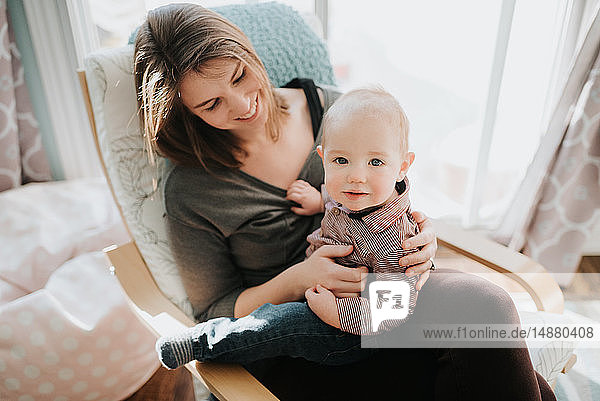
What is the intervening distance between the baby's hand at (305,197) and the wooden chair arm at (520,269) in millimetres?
338

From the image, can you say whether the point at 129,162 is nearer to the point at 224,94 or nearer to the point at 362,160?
the point at 224,94

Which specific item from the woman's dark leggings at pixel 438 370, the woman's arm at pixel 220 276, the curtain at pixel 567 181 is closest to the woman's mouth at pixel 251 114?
the woman's arm at pixel 220 276

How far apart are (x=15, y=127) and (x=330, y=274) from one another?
128 cm

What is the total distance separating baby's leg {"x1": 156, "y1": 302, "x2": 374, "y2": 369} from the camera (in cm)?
83

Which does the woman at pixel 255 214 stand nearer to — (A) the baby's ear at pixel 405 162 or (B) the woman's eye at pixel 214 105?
(B) the woman's eye at pixel 214 105

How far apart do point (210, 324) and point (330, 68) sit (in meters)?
0.73

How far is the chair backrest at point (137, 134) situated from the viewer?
978mm

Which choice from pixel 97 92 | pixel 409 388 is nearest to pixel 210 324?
pixel 409 388

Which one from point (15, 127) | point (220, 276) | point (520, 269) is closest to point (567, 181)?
point (520, 269)

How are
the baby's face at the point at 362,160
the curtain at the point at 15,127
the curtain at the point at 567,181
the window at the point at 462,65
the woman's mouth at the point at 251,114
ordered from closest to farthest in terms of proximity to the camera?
the baby's face at the point at 362,160 → the woman's mouth at the point at 251,114 → the curtain at the point at 15,127 → the curtain at the point at 567,181 → the window at the point at 462,65

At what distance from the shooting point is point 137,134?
3.31 ft

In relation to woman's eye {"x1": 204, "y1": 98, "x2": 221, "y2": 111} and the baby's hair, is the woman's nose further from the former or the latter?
the baby's hair

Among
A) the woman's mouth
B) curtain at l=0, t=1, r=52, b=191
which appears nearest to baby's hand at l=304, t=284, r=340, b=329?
the woman's mouth

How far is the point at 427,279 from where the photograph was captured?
884 mm
